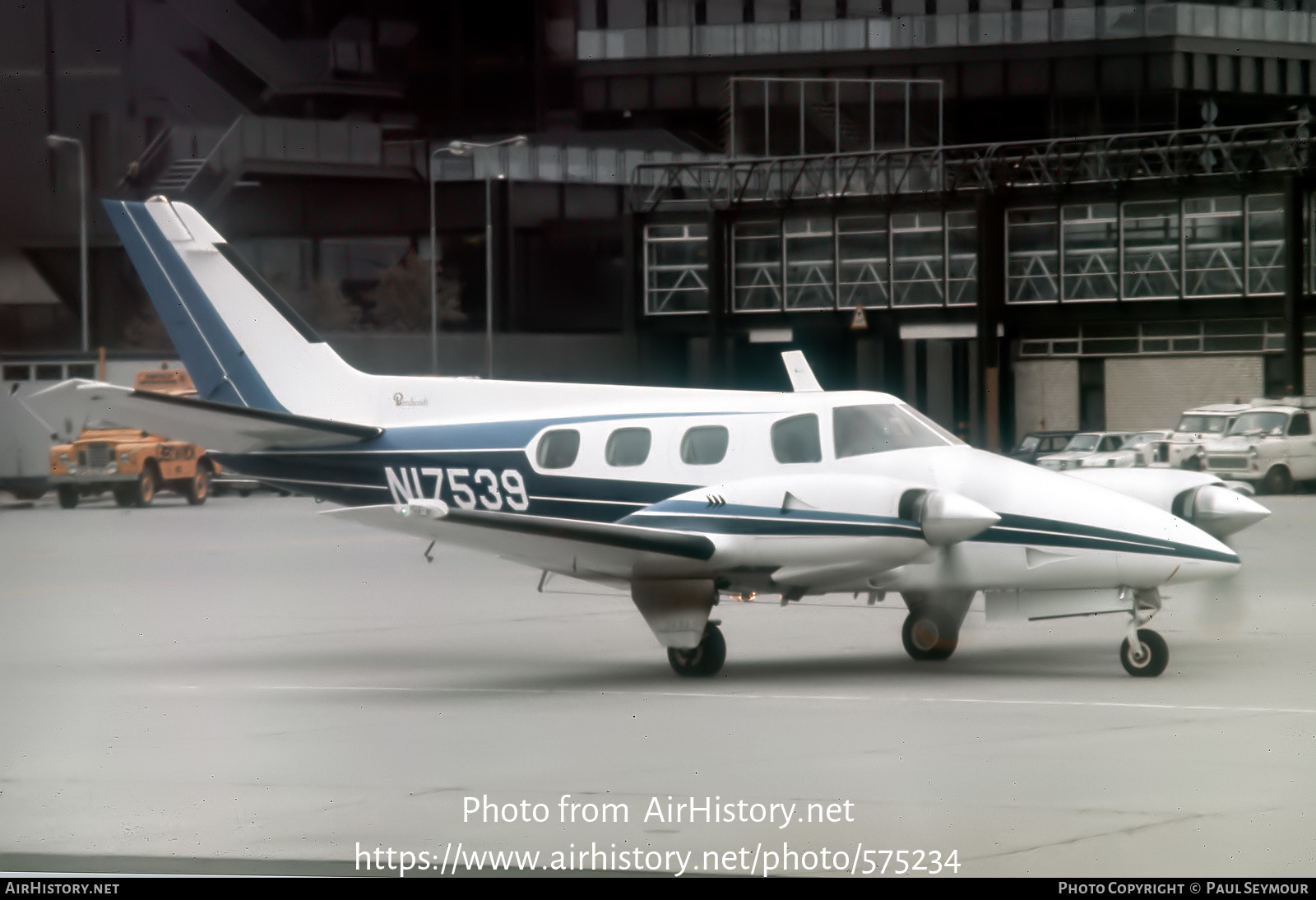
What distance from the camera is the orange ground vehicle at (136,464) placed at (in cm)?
3591

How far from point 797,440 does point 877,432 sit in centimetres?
60

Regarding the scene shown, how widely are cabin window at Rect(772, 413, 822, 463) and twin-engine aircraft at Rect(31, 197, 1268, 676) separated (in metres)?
0.02

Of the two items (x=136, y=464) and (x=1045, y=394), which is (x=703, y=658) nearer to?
(x=136, y=464)

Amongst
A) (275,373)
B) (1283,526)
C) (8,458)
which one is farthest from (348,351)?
(8,458)

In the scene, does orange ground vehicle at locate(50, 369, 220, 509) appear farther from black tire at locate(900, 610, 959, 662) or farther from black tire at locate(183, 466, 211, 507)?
black tire at locate(900, 610, 959, 662)

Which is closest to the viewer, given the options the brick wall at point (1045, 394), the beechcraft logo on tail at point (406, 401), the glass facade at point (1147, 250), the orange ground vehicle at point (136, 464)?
the beechcraft logo on tail at point (406, 401)

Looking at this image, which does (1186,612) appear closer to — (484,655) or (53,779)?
(484,655)

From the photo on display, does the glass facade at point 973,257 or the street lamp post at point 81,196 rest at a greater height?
the glass facade at point 973,257

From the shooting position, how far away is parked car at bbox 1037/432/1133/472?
37.2m

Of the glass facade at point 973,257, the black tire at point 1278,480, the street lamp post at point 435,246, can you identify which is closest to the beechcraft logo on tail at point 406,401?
the street lamp post at point 435,246

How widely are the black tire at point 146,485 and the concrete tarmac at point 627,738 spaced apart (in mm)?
19135

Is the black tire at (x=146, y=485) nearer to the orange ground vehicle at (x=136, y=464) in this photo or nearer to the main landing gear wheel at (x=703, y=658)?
the orange ground vehicle at (x=136, y=464)

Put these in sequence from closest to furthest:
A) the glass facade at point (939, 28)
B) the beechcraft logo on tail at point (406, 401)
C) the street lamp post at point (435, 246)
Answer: the glass facade at point (939, 28)
the beechcraft logo on tail at point (406, 401)
the street lamp post at point (435, 246)

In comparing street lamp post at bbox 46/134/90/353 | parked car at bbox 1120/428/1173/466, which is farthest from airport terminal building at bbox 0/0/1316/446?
street lamp post at bbox 46/134/90/353
